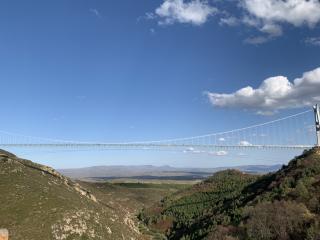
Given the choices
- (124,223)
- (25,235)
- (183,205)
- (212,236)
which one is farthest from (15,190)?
(183,205)

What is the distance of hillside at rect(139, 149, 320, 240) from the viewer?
56.0 m

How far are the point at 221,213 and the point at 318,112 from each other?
30.7 meters

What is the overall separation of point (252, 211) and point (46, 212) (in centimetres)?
2907

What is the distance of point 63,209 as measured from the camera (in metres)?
66.3

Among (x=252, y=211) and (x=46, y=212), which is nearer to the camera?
(x=46, y=212)

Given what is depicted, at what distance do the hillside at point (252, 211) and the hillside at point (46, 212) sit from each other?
15.0 meters

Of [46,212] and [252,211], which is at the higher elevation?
[46,212]

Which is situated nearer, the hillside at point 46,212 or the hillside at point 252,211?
the hillside at point 252,211

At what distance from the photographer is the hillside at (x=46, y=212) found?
59125mm

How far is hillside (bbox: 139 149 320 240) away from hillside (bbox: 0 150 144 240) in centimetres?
1504

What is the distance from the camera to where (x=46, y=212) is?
209 feet

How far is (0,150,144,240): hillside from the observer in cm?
5912

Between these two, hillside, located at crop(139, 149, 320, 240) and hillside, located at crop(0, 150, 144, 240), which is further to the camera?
hillside, located at crop(0, 150, 144, 240)

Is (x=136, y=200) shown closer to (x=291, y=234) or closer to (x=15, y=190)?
(x=15, y=190)
